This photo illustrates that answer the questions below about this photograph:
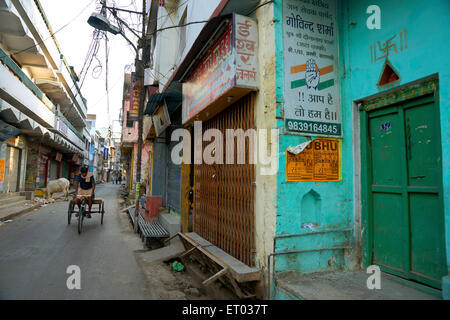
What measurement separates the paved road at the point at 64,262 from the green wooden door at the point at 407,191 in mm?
3361

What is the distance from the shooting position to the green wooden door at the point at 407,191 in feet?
9.47

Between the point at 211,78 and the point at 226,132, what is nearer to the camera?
the point at 211,78

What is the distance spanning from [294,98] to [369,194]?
1646 mm

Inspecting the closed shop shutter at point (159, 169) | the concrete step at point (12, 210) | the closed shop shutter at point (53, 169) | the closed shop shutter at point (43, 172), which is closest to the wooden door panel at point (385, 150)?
the closed shop shutter at point (159, 169)

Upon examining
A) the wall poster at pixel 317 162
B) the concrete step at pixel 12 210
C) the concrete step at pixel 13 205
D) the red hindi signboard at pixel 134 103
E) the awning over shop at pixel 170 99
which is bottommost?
the concrete step at pixel 12 210

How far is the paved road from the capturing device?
3977 mm

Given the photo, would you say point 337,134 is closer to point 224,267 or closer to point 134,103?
point 224,267

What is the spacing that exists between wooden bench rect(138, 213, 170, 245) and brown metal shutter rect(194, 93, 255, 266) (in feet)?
4.45

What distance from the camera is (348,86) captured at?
3920mm

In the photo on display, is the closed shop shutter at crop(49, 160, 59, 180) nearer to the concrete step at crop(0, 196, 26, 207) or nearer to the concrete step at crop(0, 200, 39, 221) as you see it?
the concrete step at crop(0, 196, 26, 207)

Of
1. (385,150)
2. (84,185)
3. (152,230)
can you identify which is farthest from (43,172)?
(385,150)

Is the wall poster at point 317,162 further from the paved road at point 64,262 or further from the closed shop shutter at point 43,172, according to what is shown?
the closed shop shutter at point 43,172

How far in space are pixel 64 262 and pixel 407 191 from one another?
5.92m

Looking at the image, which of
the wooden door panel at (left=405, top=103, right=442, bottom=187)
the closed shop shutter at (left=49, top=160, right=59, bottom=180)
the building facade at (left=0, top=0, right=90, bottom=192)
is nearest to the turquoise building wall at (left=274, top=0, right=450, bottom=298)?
the wooden door panel at (left=405, top=103, right=442, bottom=187)
